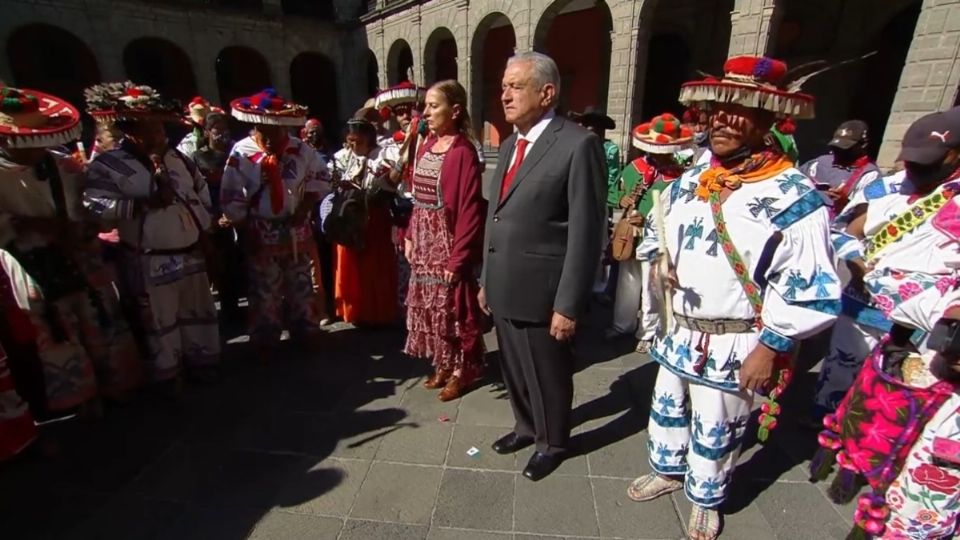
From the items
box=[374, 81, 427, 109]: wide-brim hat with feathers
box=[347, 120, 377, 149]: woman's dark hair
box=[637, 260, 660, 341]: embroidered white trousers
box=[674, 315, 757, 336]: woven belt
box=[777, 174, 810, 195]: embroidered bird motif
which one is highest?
box=[374, 81, 427, 109]: wide-brim hat with feathers

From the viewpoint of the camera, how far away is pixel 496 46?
17.8 meters

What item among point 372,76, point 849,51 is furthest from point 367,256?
point 372,76

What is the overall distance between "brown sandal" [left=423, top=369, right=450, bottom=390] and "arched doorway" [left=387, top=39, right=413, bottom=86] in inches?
670

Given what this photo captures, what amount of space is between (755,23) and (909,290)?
7.99 meters

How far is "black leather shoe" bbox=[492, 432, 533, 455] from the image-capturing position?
109 inches

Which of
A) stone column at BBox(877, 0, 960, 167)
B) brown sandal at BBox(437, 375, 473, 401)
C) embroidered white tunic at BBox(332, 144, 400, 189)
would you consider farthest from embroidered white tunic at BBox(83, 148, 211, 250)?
stone column at BBox(877, 0, 960, 167)

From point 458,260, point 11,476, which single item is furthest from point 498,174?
point 11,476

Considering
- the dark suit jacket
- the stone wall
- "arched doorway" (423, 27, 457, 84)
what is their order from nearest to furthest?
the dark suit jacket, the stone wall, "arched doorway" (423, 27, 457, 84)

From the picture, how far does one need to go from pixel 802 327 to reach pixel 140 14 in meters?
22.2

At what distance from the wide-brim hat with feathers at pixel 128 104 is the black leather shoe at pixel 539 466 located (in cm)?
303

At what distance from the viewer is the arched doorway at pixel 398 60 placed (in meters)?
18.8

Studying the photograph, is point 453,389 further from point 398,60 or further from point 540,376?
point 398,60

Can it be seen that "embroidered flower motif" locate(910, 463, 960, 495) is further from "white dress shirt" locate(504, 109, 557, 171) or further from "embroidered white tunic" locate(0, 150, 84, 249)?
"embroidered white tunic" locate(0, 150, 84, 249)

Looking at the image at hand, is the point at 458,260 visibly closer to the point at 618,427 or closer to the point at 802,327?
the point at 618,427
